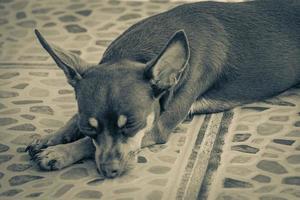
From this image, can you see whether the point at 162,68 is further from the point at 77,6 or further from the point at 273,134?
the point at 77,6

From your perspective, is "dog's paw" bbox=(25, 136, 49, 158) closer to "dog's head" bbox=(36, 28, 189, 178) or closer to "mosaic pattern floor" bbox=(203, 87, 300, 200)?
"dog's head" bbox=(36, 28, 189, 178)

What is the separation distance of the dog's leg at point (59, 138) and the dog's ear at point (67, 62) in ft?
1.11

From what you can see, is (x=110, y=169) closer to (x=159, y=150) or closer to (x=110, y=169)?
(x=110, y=169)

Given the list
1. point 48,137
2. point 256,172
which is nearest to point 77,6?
point 48,137

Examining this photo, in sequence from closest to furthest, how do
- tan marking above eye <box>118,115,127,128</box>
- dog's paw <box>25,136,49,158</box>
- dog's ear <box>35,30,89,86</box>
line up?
tan marking above eye <box>118,115,127,128</box>
dog's ear <box>35,30,89,86</box>
dog's paw <box>25,136,49,158</box>

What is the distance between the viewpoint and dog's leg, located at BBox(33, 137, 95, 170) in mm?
3627

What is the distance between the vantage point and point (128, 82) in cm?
349

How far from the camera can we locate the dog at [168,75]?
3.45m

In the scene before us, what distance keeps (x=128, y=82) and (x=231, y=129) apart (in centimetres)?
82

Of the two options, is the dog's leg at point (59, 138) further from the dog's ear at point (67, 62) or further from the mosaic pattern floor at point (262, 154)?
the mosaic pattern floor at point (262, 154)

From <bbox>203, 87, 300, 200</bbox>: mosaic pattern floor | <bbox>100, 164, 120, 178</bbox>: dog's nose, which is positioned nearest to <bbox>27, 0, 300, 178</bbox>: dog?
<bbox>100, 164, 120, 178</bbox>: dog's nose

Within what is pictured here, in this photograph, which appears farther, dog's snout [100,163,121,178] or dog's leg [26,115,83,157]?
dog's leg [26,115,83,157]

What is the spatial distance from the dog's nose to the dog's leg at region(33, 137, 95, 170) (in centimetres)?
23

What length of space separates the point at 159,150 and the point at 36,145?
0.66 meters
